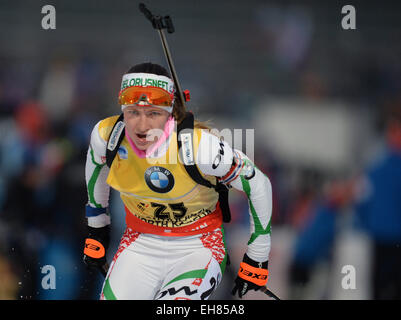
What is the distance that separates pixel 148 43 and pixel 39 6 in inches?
37.3

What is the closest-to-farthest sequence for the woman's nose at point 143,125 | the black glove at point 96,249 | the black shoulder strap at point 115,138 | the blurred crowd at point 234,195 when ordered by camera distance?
the woman's nose at point 143,125, the black shoulder strap at point 115,138, the black glove at point 96,249, the blurred crowd at point 234,195

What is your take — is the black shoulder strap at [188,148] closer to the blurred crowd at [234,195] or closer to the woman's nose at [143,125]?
the woman's nose at [143,125]

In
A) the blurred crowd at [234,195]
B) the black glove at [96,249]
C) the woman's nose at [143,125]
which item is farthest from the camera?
the blurred crowd at [234,195]

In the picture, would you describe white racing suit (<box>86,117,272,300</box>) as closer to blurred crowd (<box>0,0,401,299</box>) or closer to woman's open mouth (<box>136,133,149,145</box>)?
woman's open mouth (<box>136,133,149,145</box>)

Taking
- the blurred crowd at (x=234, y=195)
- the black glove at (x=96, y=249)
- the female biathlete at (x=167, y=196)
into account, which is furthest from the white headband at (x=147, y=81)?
the blurred crowd at (x=234, y=195)

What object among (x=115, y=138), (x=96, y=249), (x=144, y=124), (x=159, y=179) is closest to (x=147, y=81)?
(x=144, y=124)

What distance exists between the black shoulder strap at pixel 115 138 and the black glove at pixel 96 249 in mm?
524

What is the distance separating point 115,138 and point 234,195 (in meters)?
1.78

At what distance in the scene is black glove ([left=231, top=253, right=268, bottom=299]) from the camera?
2.80m

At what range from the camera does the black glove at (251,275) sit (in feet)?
9.20

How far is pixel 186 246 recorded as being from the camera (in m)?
2.75

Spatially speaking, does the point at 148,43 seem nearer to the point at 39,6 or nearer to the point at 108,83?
the point at 108,83

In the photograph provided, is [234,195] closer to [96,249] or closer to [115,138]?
[96,249]

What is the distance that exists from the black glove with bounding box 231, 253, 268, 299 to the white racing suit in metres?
0.04
